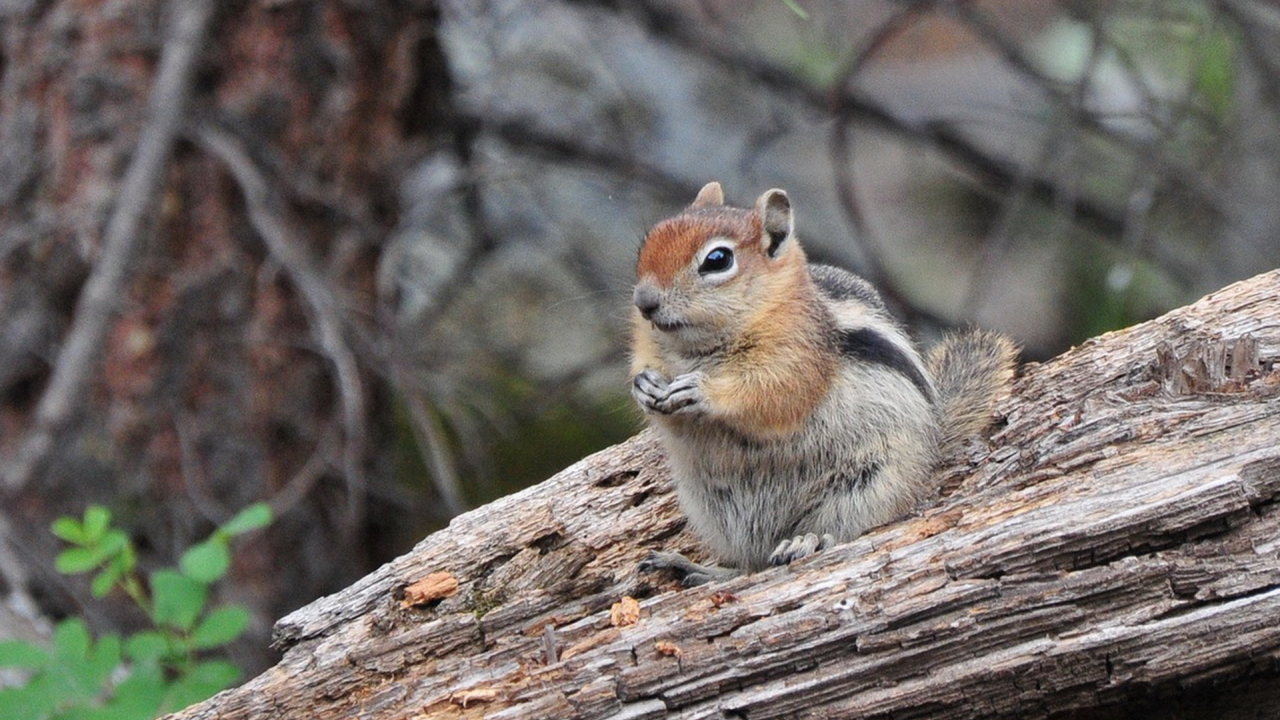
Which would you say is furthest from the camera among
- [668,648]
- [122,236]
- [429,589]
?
[122,236]

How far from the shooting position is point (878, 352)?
283cm

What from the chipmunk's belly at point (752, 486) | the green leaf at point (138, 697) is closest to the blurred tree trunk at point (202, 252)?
the green leaf at point (138, 697)

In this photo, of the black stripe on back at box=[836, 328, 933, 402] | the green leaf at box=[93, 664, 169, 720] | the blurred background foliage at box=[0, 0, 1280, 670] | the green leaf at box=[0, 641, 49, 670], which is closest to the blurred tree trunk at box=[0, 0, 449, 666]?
the blurred background foliage at box=[0, 0, 1280, 670]

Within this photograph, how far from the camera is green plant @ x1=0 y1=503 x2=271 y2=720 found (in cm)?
292

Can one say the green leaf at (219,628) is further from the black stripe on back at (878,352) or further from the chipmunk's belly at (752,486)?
the black stripe on back at (878,352)

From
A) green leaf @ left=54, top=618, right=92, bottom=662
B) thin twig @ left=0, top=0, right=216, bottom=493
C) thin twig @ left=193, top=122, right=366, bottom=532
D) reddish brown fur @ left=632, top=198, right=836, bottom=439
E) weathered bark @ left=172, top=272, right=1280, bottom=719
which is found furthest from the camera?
thin twig @ left=193, top=122, right=366, bottom=532

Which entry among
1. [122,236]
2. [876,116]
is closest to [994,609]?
[122,236]

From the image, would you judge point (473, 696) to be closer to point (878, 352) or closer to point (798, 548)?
point (798, 548)

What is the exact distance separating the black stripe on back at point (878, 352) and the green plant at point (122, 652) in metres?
1.35

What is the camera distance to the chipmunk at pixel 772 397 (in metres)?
2.72

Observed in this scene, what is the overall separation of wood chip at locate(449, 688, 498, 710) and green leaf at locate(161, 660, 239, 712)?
80 cm

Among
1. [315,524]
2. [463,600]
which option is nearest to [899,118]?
[315,524]

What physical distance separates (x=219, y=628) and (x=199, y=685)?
134mm

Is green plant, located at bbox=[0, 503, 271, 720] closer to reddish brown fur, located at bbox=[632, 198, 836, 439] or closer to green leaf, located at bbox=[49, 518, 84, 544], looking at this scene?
green leaf, located at bbox=[49, 518, 84, 544]
